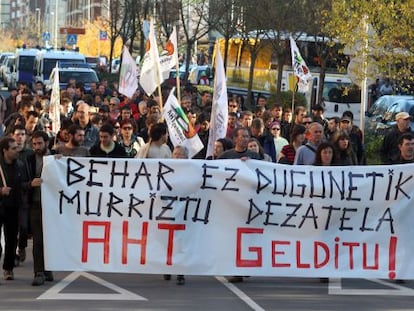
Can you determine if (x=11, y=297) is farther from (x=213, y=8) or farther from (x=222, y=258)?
(x=213, y=8)

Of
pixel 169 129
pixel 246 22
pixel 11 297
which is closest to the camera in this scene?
pixel 11 297

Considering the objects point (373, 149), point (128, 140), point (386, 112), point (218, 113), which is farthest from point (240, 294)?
point (386, 112)

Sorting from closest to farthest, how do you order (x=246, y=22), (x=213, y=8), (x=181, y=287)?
(x=181, y=287) < (x=246, y=22) < (x=213, y=8)

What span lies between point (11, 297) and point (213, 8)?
113ft

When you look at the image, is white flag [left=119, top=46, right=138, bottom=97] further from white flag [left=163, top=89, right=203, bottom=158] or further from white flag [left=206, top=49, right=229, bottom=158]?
white flag [left=163, top=89, right=203, bottom=158]

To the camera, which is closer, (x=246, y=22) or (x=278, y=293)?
(x=278, y=293)

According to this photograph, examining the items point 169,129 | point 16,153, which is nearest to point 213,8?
point 169,129

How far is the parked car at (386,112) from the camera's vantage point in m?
27.3

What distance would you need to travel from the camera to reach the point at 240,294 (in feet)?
37.9

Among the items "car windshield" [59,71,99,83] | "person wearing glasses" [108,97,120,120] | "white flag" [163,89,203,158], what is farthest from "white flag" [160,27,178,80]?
"car windshield" [59,71,99,83]

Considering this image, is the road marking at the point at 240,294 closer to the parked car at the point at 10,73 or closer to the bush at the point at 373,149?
the bush at the point at 373,149

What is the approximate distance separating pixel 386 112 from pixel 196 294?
1778cm

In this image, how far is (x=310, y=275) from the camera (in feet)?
38.8

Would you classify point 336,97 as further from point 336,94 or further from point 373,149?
point 373,149
